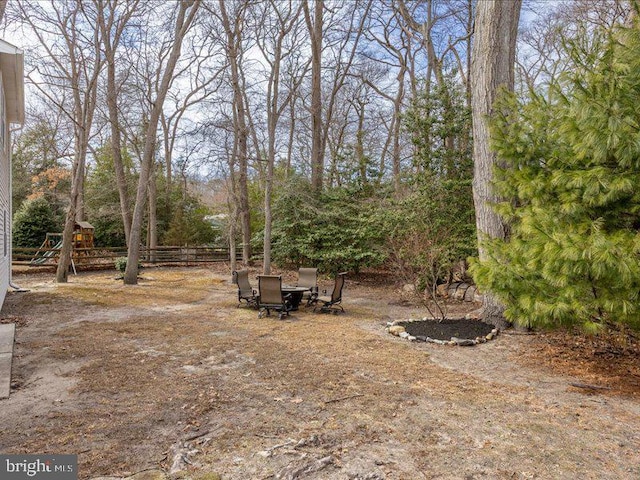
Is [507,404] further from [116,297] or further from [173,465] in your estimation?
[116,297]

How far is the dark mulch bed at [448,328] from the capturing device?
23.8ft

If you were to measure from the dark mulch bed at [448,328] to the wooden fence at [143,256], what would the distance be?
13722 millimetres

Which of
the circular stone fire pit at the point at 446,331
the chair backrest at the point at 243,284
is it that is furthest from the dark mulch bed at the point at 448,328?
the chair backrest at the point at 243,284

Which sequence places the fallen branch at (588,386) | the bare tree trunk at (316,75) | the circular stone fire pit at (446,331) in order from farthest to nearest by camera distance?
the bare tree trunk at (316,75)
the circular stone fire pit at (446,331)
the fallen branch at (588,386)

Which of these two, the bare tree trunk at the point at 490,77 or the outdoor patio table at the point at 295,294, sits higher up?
the bare tree trunk at the point at 490,77

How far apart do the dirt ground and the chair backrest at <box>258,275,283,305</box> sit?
0.94 metres

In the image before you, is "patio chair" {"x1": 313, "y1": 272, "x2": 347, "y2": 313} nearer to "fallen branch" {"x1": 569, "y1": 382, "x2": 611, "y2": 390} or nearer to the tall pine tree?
the tall pine tree

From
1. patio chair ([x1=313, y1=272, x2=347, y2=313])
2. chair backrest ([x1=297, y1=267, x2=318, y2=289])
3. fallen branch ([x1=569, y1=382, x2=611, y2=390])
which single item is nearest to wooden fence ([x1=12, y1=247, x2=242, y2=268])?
chair backrest ([x1=297, y1=267, x2=318, y2=289])

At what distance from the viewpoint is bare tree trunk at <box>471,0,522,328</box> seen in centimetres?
771

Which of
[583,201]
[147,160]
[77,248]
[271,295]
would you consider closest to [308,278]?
[271,295]

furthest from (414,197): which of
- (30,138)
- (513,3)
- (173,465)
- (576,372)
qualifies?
(30,138)

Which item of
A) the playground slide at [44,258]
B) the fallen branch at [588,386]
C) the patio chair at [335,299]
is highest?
the playground slide at [44,258]

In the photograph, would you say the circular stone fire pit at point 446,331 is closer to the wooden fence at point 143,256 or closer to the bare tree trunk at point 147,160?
the bare tree trunk at point 147,160

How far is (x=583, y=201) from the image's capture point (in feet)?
15.1
